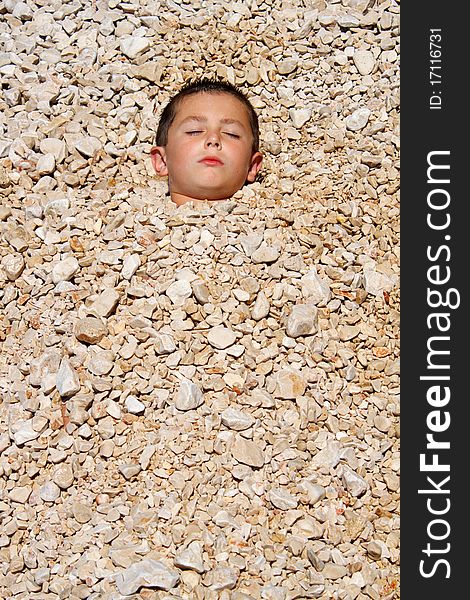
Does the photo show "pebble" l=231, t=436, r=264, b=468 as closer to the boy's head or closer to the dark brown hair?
the boy's head

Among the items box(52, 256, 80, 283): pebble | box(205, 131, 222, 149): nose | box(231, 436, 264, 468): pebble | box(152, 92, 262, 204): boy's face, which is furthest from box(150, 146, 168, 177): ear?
→ box(231, 436, 264, 468): pebble

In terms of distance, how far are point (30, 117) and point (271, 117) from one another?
527mm

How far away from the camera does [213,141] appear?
205 cm

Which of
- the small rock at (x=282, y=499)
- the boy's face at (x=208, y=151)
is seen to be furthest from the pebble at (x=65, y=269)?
the small rock at (x=282, y=499)

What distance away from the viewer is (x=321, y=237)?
6.42 feet

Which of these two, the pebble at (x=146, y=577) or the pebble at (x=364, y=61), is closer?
the pebble at (x=146, y=577)

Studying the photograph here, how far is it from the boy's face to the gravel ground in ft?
0.14

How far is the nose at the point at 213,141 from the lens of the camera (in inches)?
80.5

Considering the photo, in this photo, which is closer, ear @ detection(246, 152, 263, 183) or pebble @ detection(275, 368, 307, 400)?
pebble @ detection(275, 368, 307, 400)

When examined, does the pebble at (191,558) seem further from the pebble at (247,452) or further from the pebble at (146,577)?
the pebble at (247,452)

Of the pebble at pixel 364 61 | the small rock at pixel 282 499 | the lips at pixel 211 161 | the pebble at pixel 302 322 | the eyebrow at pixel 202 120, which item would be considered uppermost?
the pebble at pixel 364 61

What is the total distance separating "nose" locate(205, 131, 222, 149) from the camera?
2045 millimetres

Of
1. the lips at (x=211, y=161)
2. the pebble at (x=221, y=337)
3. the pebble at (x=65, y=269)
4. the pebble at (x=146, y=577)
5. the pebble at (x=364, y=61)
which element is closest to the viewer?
the pebble at (x=146, y=577)

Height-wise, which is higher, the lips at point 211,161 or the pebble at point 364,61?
the pebble at point 364,61
